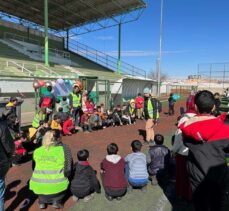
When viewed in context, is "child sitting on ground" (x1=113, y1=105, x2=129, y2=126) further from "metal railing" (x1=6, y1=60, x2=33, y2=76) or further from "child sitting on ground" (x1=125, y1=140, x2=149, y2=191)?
"metal railing" (x1=6, y1=60, x2=33, y2=76)

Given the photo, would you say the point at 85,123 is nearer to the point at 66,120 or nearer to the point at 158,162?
the point at 66,120

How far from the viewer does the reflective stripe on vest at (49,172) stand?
398cm

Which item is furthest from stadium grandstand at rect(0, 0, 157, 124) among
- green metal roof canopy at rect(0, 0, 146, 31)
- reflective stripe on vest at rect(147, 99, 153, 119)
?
reflective stripe on vest at rect(147, 99, 153, 119)

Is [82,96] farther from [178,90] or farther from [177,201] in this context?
[178,90]

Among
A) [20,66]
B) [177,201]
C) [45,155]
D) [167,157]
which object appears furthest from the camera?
[20,66]

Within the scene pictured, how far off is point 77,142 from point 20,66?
12.2 metres

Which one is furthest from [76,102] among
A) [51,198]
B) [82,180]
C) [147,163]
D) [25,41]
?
[25,41]

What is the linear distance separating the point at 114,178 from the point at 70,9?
86.2 ft

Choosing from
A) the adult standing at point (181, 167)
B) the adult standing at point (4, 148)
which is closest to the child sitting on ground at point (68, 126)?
the adult standing at point (181, 167)

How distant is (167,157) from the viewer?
504cm

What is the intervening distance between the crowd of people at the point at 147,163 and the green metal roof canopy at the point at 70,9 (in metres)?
20.1

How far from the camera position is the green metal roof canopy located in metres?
25.8

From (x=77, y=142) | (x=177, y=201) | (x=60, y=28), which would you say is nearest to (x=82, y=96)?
(x=77, y=142)

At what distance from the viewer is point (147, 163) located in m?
5.12
